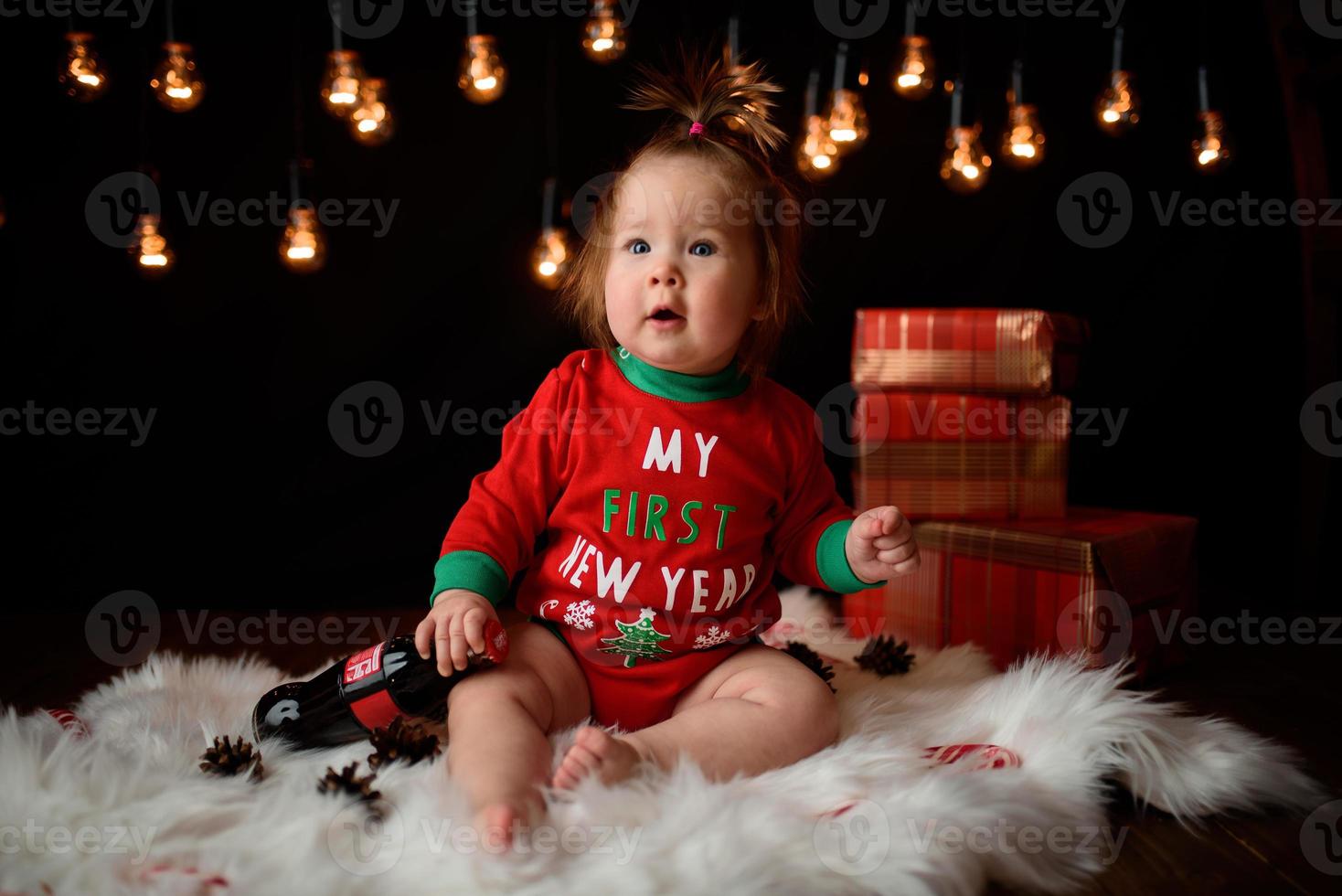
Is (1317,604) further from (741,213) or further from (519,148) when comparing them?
(519,148)

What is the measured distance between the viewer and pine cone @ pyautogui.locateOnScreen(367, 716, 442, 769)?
30.5 inches

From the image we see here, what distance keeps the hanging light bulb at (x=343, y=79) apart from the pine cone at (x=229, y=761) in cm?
80

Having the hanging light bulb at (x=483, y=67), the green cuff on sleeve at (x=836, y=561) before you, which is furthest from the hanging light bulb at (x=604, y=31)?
the green cuff on sleeve at (x=836, y=561)

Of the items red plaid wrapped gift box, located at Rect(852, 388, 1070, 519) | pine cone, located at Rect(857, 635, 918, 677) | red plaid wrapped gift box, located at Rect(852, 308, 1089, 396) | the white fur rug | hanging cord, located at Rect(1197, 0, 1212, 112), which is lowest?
the white fur rug

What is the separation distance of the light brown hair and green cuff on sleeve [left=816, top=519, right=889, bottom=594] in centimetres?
19

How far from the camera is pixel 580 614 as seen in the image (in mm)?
936

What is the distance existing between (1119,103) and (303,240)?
121cm

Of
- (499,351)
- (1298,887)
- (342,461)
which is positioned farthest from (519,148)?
(1298,887)

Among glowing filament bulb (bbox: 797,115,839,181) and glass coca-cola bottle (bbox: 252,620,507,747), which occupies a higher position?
glowing filament bulb (bbox: 797,115,839,181)

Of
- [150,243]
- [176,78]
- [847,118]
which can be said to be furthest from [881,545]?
[150,243]

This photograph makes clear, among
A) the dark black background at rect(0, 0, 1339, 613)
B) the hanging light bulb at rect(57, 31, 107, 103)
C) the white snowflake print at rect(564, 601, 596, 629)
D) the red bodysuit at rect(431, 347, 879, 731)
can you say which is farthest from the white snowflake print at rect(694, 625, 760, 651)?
the hanging light bulb at rect(57, 31, 107, 103)

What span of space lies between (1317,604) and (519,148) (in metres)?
1.50

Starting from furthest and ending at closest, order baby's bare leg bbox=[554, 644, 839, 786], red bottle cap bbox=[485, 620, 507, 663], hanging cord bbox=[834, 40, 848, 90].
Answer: hanging cord bbox=[834, 40, 848, 90]
red bottle cap bbox=[485, 620, 507, 663]
baby's bare leg bbox=[554, 644, 839, 786]

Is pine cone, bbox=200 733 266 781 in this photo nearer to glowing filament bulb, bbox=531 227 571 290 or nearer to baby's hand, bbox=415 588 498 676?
baby's hand, bbox=415 588 498 676
